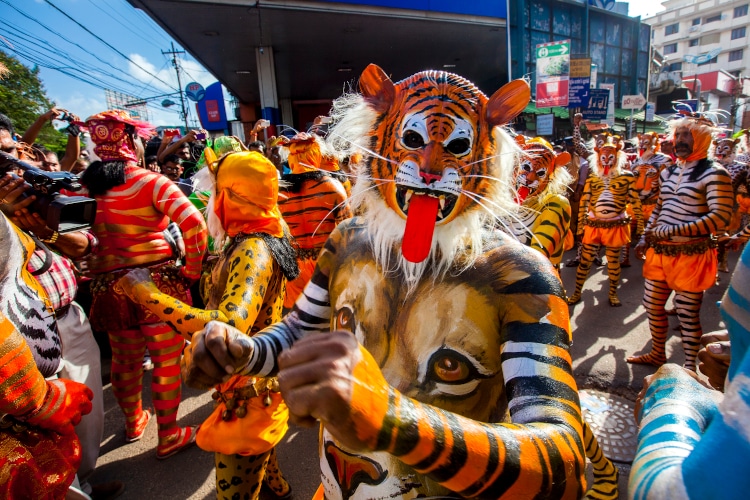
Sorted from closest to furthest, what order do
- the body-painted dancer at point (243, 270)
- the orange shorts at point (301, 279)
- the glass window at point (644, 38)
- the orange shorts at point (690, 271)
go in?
the body-painted dancer at point (243, 270)
the orange shorts at point (690, 271)
the orange shorts at point (301, 279)
the glass window at point (644, 38)

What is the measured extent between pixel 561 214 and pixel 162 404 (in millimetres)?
3400

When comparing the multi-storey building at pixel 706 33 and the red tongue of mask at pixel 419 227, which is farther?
the multi-storey building at pixel 706 33

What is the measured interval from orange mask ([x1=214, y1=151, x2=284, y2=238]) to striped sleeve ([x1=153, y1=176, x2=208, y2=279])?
2.76 feet

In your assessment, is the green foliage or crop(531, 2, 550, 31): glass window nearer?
the green foliage

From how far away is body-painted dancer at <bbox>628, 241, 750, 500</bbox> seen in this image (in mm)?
497

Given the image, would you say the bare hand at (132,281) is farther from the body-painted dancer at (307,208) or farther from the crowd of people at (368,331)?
the body-painted dancer at (307,208)

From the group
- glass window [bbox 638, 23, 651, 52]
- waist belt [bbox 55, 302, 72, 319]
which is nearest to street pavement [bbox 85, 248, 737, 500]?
waist belt [bbox 55, 302, 72, 319]

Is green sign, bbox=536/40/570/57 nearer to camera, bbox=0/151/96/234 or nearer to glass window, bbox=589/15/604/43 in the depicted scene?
glass window, bbox=589/15/604/43

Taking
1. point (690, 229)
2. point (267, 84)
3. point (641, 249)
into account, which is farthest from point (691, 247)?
point (267, 84)

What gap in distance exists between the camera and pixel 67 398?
63.9 inches

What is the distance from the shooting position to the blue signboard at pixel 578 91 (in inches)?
534

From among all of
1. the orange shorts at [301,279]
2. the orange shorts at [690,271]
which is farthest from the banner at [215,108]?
the orange shorts at [690,271]

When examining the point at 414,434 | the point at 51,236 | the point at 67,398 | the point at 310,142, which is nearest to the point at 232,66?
the point at 310,142

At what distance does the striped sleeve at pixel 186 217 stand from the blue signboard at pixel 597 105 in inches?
661
